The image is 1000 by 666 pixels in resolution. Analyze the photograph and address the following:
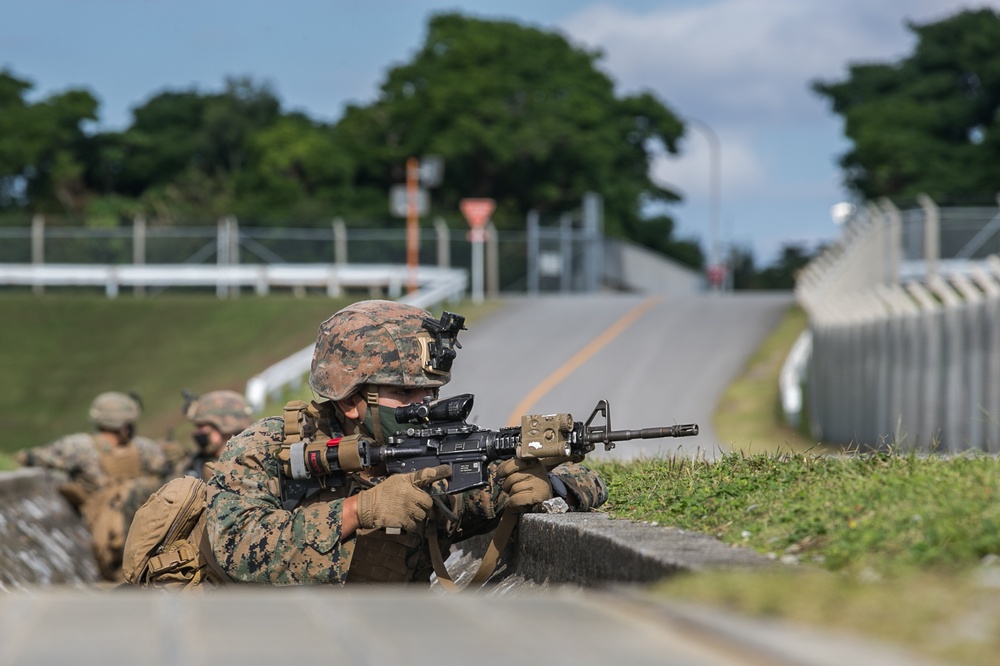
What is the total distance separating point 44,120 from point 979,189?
34.5m

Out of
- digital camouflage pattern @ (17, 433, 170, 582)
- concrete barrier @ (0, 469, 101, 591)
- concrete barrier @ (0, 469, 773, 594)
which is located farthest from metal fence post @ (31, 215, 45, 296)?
concrete barrier @ (0, 469, 773, 594)

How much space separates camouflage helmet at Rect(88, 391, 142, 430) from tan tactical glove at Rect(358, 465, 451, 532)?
383 inches

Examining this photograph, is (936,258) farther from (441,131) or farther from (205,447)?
(441,131)

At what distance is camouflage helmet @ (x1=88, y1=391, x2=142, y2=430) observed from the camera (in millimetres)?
15805

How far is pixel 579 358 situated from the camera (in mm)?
30391

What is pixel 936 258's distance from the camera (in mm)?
28328

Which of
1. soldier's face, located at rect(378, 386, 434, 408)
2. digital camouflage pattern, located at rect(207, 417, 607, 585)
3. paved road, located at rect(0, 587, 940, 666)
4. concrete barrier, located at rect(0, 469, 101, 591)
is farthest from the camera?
concrete barrier, located at rect(0, 469, 101, 591)

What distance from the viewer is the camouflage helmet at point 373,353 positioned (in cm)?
695

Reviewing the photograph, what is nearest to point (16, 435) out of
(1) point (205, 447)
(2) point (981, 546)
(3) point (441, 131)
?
(1) point (205, 447)

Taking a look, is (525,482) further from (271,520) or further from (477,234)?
(477,234)

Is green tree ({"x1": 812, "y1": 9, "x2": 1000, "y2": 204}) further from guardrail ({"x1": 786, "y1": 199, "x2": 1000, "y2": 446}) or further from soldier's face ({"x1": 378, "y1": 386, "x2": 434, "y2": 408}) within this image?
soldier's face ({"x1": 378, "y1": 386, "x2": 434, "y2": 408})

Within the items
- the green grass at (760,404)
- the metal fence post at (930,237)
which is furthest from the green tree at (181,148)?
the metal fence post at (930,237)

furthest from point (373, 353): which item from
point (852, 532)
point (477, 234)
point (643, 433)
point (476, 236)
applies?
point (477, 234)

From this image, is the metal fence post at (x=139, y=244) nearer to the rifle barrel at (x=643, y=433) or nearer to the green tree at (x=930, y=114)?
the green tree at (x=930, y=114)
